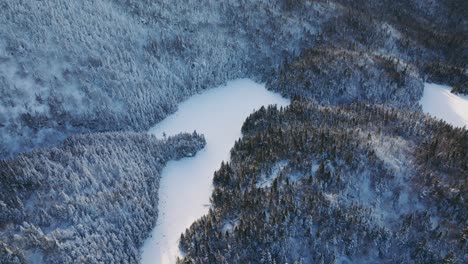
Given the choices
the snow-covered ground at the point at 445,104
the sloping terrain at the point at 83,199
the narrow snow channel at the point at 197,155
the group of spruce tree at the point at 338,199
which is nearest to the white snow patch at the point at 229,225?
the group of spruce tree at the point at 338,199

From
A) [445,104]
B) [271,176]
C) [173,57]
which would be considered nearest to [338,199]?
[271,176]

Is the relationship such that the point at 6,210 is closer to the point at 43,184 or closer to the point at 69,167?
the point at 43,184

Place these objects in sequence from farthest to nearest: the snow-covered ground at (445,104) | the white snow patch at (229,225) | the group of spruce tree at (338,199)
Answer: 1. the snow-covered ground at (445,104)
2. the white snow patch at (229,225)
3. the group of spruce tree at (338,199)

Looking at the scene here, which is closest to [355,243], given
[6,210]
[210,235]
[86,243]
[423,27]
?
[210,235]

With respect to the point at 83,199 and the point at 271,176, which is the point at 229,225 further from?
the point at 83,199

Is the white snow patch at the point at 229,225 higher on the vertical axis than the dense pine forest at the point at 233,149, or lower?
lower

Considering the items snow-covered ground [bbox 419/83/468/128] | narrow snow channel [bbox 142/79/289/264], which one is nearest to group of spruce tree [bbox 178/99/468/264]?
narrow snow channel [bbox 142/79/289/264]

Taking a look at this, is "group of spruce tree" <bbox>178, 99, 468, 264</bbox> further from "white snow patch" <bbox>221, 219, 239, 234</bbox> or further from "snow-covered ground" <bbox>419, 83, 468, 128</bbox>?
"snow-covered ground" <bbox>419, 83, 468, 128</bbox>

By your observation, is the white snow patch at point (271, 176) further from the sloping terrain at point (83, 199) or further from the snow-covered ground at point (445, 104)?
the snow-covered ground at point (445, 104)
